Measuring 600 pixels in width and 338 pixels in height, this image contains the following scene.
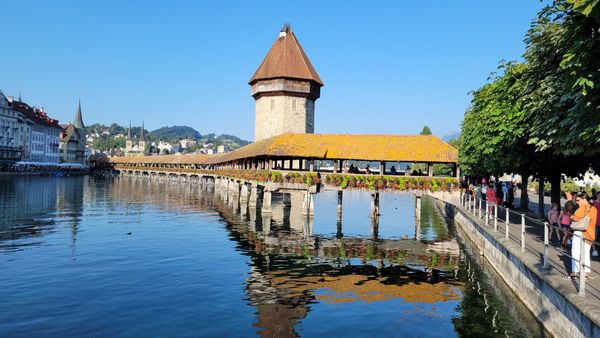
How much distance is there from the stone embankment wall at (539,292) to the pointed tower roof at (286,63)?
151 feet

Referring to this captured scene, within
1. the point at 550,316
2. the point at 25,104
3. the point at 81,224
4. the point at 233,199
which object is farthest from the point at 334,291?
the point at 25,104

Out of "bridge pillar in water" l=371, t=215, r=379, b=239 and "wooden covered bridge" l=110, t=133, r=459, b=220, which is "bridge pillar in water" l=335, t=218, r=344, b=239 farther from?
"wooden covered bridge" l=110, t=133, r=459, b=220

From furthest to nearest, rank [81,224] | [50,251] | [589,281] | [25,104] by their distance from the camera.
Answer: [25,104] → [81,224] → [50,251] → [589,281]

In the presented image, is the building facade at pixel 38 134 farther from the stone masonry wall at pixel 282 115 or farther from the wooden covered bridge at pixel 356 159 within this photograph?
the wooden covered bridge at pixel 356 159

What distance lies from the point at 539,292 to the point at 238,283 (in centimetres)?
888

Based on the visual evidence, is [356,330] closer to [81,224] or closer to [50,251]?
[50,251]

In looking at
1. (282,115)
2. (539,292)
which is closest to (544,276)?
(539,292)

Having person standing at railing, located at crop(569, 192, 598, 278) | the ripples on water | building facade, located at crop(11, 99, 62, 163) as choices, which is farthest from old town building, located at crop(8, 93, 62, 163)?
person standing at railing, located at crop(569, 192, 598, 278)

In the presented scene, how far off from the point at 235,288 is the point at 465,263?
10.2 metres

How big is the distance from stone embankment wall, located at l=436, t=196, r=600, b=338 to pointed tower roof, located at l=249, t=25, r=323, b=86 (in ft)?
151

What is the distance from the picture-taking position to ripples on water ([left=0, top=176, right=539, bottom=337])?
12195 mm

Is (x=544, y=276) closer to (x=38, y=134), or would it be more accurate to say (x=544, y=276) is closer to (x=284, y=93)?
(x=284, y=93)

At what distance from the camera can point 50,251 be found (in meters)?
20.6

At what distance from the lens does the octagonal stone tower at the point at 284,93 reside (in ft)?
205
